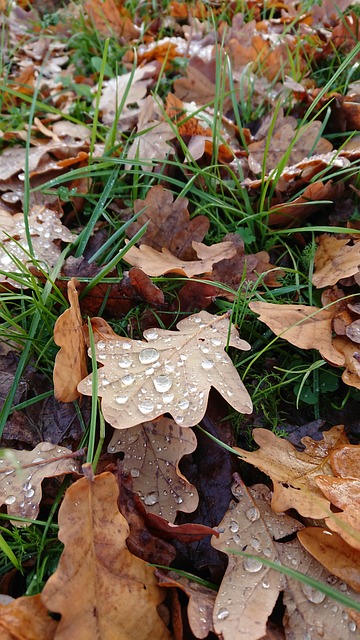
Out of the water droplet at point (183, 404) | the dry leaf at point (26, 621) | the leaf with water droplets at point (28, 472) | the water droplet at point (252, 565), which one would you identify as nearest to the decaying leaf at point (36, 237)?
the leaf with water droplets at point (28, 472)

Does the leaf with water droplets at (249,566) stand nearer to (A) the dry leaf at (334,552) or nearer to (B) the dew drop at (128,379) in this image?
(A) the dry leaf at (334,552)

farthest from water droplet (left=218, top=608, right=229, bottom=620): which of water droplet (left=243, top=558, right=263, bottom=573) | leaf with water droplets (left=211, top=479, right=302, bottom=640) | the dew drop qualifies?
the dew drop

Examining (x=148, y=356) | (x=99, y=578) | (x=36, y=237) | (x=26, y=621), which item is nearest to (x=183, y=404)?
(x=148, y=356)

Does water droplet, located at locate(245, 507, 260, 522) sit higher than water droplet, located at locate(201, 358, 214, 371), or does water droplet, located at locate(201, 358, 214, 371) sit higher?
water droplet, located at locate(201, 358, 214, 371)

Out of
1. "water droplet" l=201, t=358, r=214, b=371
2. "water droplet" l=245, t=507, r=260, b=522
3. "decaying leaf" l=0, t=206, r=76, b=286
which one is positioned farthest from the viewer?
"decaying leaf" l=0, t=206, r=76, b=286

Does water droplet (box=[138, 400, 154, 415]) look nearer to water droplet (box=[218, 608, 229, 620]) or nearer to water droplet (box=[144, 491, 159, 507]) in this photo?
water droplet (box=[144, 491, 159, 507])

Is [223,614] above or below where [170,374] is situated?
below

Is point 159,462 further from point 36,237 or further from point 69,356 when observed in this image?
point 36,237
